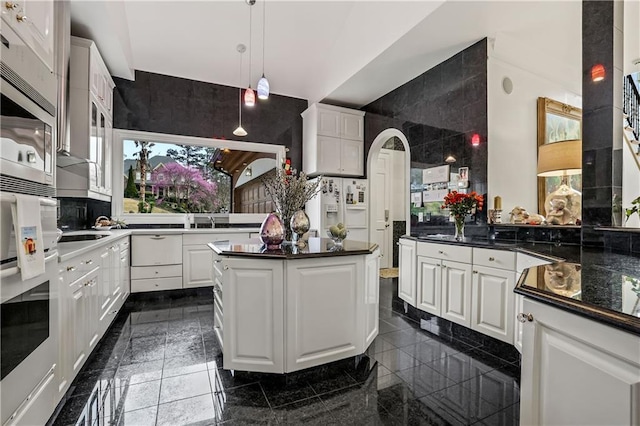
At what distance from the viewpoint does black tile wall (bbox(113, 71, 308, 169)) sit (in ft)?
14.7

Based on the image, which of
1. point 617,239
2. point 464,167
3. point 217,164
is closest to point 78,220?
point 217,164

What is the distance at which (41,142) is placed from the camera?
1414 mm

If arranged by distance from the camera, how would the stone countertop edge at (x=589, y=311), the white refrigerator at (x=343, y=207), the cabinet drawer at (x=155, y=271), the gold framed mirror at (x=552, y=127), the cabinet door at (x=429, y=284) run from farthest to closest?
the white refrigerator at (x=343, y=207)
the cabinet drawer at (x=155, y=271)
the gold framed mirror at (x=552, y=127)
the cabinet door at (x=429, y=284)
the stone countertop edge at (x=589, y=311)

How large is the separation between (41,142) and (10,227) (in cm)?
49

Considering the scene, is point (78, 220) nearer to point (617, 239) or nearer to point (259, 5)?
point (259, 5)

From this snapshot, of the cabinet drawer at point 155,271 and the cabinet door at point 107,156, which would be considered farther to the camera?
the cabinet drawer at point 155,271

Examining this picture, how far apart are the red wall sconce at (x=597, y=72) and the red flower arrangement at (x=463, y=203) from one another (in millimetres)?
1266

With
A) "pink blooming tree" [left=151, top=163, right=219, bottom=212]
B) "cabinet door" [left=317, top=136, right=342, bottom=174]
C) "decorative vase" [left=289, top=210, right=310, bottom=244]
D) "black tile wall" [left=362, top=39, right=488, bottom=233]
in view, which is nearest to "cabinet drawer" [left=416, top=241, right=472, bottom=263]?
"black tile wall" [left=362, top=39, right=488, bottom=233]

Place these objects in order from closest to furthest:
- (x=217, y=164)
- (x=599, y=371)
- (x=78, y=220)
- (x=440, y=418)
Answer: (x=599, y=371) → (x=440, y=418) → (x=78, y=220) → (x=217, y=164)

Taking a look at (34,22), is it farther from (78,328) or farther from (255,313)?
(255,313)

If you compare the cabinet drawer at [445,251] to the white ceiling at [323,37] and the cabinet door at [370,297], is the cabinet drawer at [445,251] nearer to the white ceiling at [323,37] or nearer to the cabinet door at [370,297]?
the cabinet door at [370,297]

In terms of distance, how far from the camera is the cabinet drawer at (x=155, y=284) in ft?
13.2

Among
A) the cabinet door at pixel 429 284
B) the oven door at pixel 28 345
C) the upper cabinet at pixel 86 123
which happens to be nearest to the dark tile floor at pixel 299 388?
the cabinet door at pixel 429 284

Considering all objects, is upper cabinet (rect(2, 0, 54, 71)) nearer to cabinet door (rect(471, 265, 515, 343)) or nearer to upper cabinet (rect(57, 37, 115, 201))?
upper cabinet (rect(57, 37, 115, 201))
